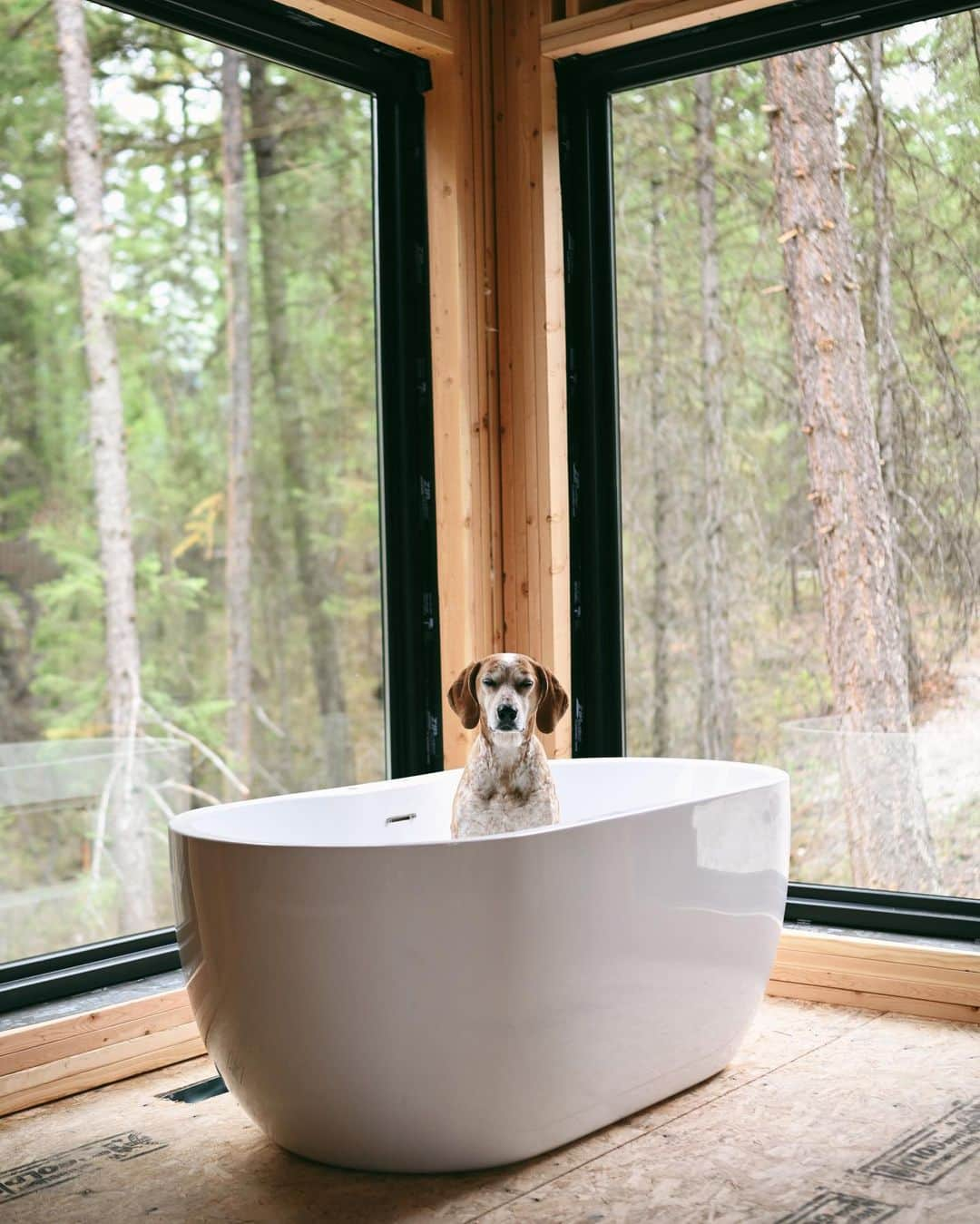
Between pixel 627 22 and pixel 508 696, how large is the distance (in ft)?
7.26

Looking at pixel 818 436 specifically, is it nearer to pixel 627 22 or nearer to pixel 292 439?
pixel 627 22

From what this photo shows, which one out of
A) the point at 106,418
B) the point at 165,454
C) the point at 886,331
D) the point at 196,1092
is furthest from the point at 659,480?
the point at 165,454

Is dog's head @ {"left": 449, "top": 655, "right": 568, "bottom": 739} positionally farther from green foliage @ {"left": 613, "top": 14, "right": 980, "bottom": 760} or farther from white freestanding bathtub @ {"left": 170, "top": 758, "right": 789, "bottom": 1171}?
green foliage @ {"left": 613, "top": 14, "right": 980, "bottom": 760}

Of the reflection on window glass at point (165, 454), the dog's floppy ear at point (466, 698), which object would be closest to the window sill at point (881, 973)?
the dog's floppy ear at point (466, 698)

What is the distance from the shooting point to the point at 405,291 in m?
4.40

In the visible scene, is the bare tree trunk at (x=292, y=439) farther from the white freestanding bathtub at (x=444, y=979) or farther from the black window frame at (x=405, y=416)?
the white freestanding bathtub at (x=444, y=979)

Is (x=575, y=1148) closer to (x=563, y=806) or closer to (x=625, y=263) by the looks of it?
(x=563, y=806)

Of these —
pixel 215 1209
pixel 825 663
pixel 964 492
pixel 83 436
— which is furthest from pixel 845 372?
pixel 83 436

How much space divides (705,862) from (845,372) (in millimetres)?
1824

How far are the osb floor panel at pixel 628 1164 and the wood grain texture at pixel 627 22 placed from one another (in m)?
2.91

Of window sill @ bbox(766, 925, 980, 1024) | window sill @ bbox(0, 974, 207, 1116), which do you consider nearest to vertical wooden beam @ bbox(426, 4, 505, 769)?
window sill @ bbox(766, 925, 980, 1024)

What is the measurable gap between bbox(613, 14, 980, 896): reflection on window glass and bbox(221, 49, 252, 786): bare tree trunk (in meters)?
2.91

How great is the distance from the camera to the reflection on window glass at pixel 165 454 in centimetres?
571

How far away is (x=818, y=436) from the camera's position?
4.22 m
